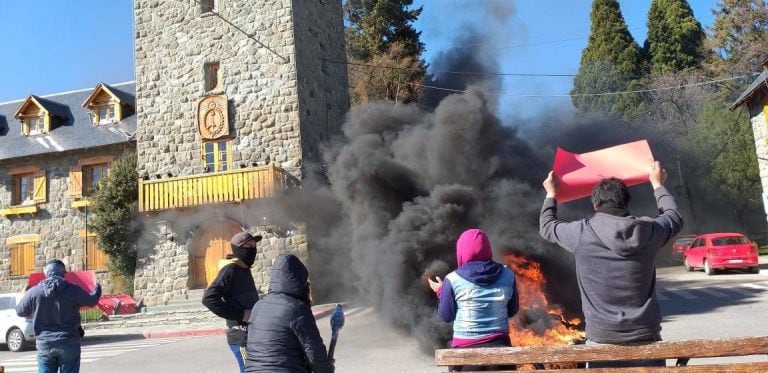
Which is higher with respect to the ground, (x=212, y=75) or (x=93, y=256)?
(x=212, y=75)

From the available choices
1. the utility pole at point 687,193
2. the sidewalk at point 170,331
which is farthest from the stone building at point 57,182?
the utility pole at point 687,193

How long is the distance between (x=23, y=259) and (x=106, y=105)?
7.85 m

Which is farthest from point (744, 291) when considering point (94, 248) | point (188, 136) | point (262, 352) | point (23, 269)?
point (23, 269)

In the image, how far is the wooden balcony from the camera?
2012 cm

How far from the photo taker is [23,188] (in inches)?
1088

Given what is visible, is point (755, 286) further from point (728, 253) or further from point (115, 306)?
point (115, 306)

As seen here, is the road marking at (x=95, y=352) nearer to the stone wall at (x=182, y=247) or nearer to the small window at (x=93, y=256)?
the stone wall at (x=182, y=247)

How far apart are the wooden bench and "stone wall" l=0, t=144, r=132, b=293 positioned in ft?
83.6

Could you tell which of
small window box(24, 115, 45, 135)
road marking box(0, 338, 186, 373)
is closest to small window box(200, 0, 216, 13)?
small window box(24, 115, 45, 135)

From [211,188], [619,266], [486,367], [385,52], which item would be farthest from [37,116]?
[619,266]

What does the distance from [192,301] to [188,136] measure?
6063mm

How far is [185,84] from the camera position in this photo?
22281 mm

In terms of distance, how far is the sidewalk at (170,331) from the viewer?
1614 cm

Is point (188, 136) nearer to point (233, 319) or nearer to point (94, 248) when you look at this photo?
point (94, 248)
